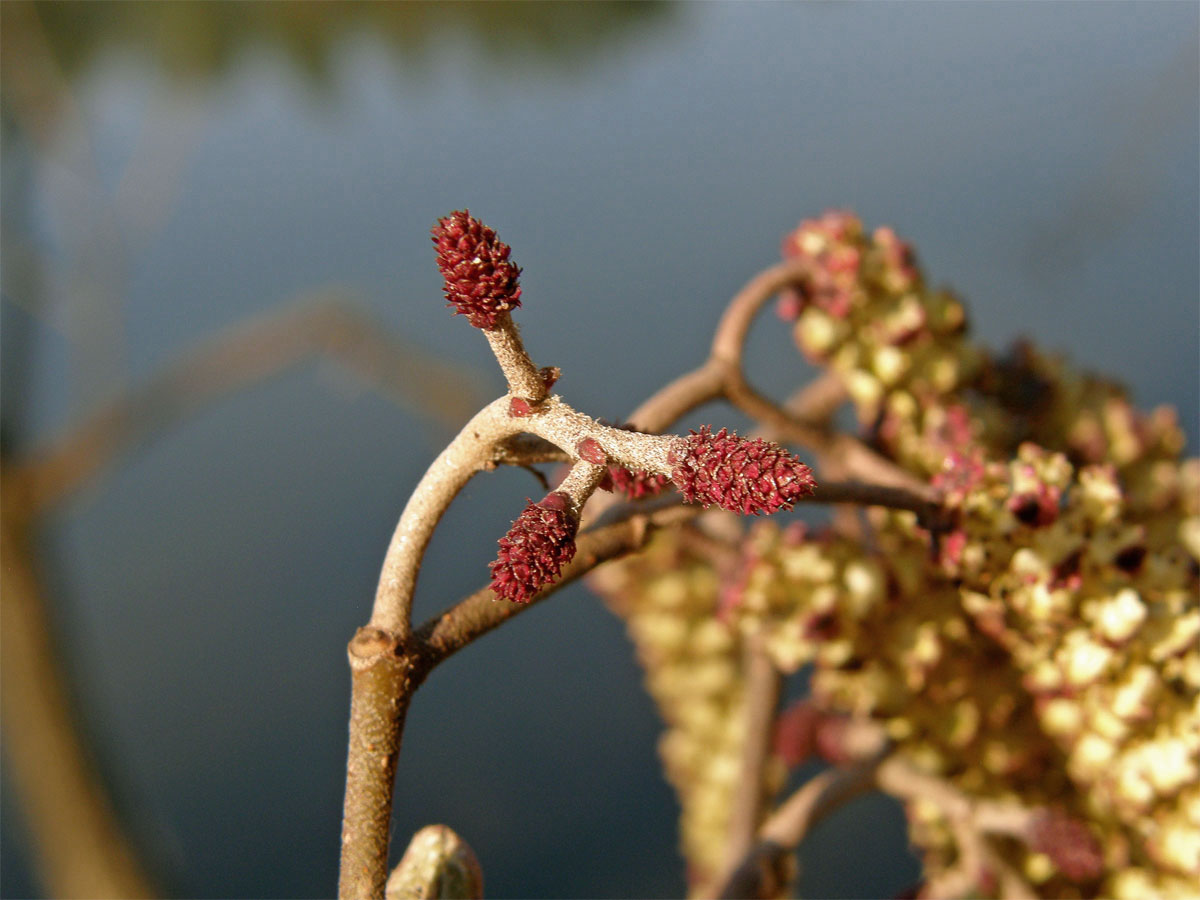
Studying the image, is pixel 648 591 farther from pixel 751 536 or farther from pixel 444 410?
pixel 444 410

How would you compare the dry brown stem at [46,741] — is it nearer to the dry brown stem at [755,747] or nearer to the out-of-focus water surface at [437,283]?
the out-of-focus water surface at [437,283]

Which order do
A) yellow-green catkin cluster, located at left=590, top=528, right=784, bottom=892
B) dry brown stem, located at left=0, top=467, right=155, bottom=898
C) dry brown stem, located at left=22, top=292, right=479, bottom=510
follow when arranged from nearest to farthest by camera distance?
yellow-green catkin cluster, located at left=590, top=528, right=784, bottom=892 < dry brown stem, located at left=22, top=292, right=479, bottom=510 < dry brown stem, located at left=0, top=467, right=155, bottom=898

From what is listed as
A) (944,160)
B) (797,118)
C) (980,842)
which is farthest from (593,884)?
(797,118)

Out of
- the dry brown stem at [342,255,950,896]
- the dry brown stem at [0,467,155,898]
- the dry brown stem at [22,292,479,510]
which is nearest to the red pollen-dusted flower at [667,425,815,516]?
the dry brown stem at [342,255,950,896]

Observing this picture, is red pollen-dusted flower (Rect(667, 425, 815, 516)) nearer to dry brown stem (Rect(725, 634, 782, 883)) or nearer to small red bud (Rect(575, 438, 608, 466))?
small red bud (Rect(575, 438, 608, 466))

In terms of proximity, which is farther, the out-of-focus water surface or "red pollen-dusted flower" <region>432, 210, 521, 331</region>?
the out-of-focus water surface

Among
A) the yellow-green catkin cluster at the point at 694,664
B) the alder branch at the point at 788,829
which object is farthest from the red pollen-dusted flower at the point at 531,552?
the yellow-green catkin cluster at the point at 694,664
